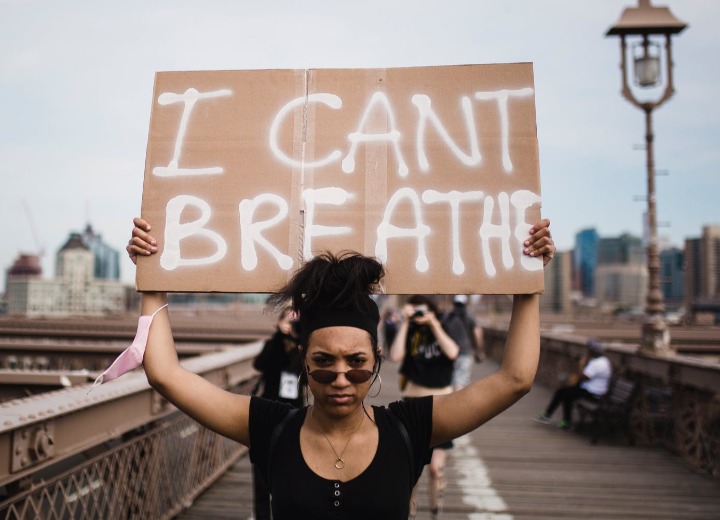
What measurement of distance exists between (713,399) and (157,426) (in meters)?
6.17

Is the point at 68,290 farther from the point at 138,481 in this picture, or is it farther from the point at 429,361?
the point at 429,361

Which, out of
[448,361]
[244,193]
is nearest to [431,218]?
[244,193]

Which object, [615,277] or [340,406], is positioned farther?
[615,277]

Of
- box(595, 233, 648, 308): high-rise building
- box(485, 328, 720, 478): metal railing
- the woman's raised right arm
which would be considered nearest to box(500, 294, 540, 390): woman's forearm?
the woman's raised right arm

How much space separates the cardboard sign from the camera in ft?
6.83

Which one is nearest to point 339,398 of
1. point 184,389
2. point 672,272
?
point 184,389

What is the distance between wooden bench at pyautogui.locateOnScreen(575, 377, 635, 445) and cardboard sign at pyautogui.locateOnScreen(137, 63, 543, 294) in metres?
7.43

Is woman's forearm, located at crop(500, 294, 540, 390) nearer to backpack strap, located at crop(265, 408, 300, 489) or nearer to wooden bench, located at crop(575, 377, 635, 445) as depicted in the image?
backpack strap, located at crop(265, 408, 300, 489)

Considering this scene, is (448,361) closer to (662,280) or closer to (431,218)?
(431,218)

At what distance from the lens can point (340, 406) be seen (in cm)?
190

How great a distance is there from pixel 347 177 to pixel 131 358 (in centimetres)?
94

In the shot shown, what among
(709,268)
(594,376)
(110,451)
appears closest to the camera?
(110,451)

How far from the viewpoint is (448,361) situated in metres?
5.06

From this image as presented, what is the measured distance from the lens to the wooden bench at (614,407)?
337 inches
